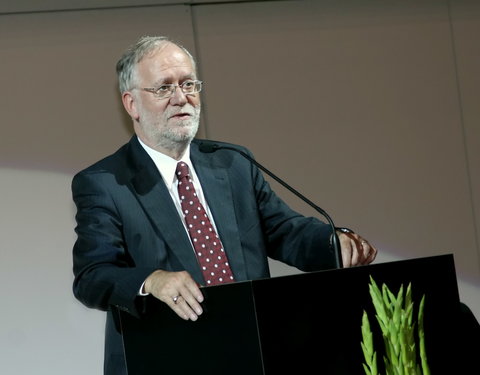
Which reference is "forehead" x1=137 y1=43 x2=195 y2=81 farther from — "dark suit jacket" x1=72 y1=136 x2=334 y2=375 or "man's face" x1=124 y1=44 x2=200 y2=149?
"dark suit jacket" x1=72 y1=136 x2=334 y2=375

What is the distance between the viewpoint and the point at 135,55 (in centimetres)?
299

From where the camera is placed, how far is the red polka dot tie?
273cm

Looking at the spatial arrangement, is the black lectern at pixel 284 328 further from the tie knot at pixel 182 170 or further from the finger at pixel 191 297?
the tie knot at pixel 182 170

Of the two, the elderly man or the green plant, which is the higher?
the elderly man

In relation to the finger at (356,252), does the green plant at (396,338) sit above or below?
below

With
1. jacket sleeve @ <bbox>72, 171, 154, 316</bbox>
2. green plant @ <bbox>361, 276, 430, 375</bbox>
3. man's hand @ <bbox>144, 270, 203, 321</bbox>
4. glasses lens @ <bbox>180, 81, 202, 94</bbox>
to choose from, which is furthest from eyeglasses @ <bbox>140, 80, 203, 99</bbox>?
green plant @ <bbox>361, 276, 430, 375</bbox>

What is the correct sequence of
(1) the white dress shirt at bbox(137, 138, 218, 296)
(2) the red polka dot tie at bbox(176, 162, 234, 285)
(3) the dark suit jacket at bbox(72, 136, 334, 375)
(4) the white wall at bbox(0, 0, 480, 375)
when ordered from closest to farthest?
(3) the dark suit jacket at bbox(72, 136, 334, 375) → (2) the red polka dot tie at bbox(176, 162, 234, 285) → (1) the white dress shirt at bbox(137, 138, 218, 296) → (4) the white wall at bbox(0, 0, 480, 375)

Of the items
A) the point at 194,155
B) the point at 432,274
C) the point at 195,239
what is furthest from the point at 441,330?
the point at 194,155

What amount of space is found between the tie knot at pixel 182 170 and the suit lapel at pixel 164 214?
0.09m

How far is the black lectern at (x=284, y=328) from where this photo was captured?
2.07 metres

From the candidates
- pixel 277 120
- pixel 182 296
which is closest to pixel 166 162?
pixel 182 296

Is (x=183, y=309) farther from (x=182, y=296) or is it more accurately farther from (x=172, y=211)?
(x=172, y=211)

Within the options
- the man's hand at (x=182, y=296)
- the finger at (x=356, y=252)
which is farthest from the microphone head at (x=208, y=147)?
the man's hand at (x=182, y=296)

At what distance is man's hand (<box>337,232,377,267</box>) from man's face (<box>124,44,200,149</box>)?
2.21ft
